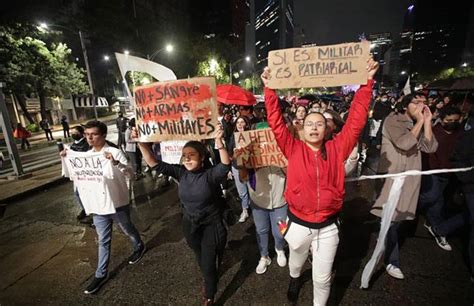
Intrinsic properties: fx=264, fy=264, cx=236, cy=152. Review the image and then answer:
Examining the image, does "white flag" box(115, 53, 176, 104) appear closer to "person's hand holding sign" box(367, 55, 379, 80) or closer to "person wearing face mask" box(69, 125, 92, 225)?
"person wearing face mask" box(69, 125, 92, 225)

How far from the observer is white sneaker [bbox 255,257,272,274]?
351 centimetres

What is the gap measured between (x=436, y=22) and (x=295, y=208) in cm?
12084

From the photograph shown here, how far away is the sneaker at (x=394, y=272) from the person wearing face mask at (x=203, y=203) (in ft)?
7.05

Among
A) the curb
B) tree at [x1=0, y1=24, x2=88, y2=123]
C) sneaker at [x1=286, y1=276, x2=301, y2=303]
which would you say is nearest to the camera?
sneaker at [x1=286, y1=276, x2=301, y2=303]

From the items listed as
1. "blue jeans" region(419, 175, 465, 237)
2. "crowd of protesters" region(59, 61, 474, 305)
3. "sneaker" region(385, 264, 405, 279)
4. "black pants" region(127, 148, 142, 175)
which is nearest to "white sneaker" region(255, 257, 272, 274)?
"crowd of protesters" region(59, 61, 474, 305)

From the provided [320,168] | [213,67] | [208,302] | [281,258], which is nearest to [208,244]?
[208,302]

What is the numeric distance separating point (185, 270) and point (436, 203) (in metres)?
3.85

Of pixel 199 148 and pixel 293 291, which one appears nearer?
pixel 199 148

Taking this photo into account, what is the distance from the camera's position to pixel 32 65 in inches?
862

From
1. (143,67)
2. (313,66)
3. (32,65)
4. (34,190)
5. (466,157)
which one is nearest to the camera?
(313,66)

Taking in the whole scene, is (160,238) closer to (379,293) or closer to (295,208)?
(295,208)

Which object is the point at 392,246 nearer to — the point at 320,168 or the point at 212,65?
the point at 320,168

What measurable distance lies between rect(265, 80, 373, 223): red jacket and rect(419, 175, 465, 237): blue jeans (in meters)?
2.38

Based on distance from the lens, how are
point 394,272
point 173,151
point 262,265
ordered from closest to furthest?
point 394,272
point 262,265
point 173,151
